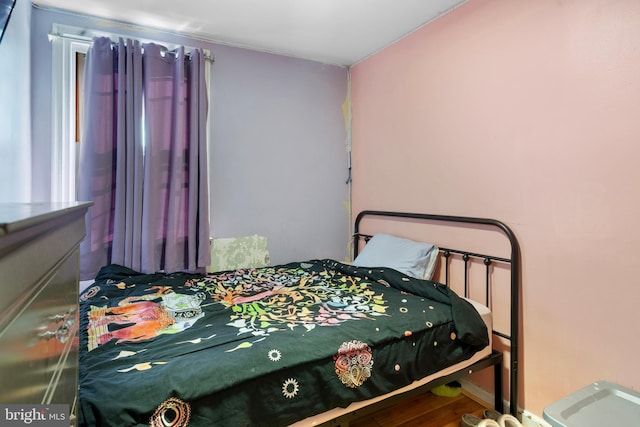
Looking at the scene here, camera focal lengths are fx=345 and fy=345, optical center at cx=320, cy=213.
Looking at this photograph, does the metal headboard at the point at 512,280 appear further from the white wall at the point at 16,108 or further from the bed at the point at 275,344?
the white wall at the point at 16,108

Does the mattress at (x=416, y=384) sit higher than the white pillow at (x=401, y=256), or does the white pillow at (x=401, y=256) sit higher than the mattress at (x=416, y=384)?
the white pillow at (x=401, y=256)

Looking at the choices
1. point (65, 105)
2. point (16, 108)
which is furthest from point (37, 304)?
point (65, 105)

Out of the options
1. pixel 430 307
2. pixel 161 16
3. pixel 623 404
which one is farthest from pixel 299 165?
pixel 623 404

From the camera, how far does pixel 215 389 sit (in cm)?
113

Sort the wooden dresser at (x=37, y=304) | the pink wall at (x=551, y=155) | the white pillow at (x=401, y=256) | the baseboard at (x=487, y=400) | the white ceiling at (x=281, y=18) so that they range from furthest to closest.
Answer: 1. the white pillow at (x=401, y=256)
2. the white ceiling at (x=281, y=18)
3. the baseboard at (x=487, y=400)
4. the pink wall at (x=551, y=155)
5. the wooden dresser at (x=37, y=304)

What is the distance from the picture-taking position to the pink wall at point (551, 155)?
4.78 ft

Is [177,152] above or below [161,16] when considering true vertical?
below

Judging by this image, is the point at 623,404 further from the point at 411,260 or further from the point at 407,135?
the point at 407,135

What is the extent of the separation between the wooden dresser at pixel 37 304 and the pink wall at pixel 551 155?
194 centimetres

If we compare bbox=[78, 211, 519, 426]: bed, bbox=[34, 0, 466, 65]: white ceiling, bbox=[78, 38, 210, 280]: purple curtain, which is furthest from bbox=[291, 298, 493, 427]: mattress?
bbox=[34, 0, 466, 65]: white ceiling

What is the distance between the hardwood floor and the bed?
210mm

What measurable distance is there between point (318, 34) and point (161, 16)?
106 cm

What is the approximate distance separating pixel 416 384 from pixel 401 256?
0.93m

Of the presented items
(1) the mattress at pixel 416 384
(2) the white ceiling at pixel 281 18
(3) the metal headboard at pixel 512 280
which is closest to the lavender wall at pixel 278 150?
(2) the white ceiling at pixel 281 18
